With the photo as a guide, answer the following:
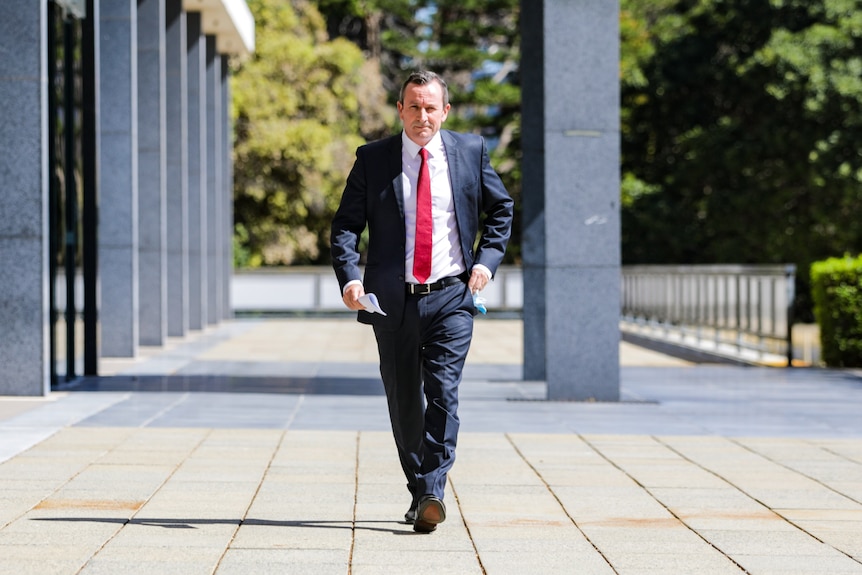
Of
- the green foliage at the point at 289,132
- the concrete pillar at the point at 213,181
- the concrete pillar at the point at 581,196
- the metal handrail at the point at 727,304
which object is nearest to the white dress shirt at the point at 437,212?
the concrete pillar at the point at 581,196

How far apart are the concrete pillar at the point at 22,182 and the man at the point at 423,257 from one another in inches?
226

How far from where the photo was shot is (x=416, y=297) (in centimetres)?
560

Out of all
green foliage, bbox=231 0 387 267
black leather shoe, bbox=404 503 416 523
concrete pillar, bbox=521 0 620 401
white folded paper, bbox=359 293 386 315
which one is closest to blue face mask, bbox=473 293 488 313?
white folded paper, bbox=359 293 386 315

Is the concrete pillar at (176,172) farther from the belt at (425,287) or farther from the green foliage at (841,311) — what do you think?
the belt at (425,287)

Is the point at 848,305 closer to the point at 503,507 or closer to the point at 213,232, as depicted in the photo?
the point at 503,507

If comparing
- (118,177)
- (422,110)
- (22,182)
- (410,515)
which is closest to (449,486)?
(410,515)

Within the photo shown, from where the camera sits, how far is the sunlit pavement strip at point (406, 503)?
5.14m

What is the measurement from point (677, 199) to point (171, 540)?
1272 inches

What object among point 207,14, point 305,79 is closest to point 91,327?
point 207,14

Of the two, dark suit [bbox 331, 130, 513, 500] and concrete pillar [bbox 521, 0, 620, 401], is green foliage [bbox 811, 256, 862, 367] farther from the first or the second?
dark suit [bbox 331, 130, 513, 500]

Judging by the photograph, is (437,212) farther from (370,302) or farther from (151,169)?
(151,169)

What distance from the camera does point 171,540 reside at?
5.40 metres

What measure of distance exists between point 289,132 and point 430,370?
27419 millimetres

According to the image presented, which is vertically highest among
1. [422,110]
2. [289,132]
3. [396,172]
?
[289,132]
